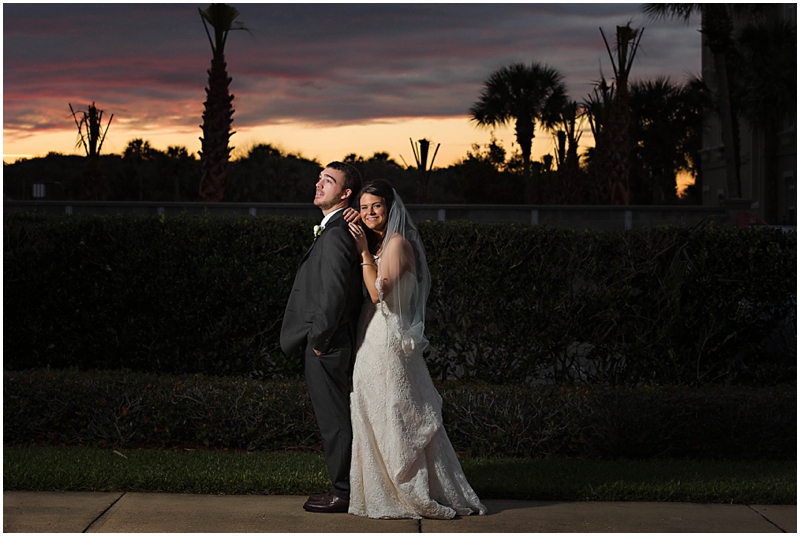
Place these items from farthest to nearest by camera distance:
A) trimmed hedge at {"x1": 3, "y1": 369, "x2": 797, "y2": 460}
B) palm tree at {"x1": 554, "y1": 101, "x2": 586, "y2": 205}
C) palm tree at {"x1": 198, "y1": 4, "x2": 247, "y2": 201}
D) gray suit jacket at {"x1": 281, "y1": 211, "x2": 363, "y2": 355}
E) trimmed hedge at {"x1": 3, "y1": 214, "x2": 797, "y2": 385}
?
palm tree at {"x1": 554, "y1": 101, "x2": 586, "y2": 205} < palm tree at {"x1": 198, "y1": 4, "x2": 247, "y2": 201} < trimmed hedge at {"x1": 3, "y1": 214, "x2": 797, "y2": 385} < trimmed hedge at {"x1": 3, "y1": 369, "x2": 797, "y2": 460} < gray suit jacket at {"x1": 281, "y1": 211, "x2": 363, "y2": 355}

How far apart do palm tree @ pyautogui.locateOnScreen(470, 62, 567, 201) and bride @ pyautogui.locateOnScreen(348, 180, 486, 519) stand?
41240 mm

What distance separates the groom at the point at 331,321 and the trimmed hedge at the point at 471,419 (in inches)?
65.2

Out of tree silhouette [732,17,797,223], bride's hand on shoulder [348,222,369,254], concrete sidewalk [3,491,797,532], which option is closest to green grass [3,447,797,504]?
concrete sidewalk [3,491,797,532]

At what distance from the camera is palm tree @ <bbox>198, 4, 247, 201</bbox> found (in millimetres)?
26266

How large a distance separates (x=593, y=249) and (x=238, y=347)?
3020 mm

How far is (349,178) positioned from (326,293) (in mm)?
713

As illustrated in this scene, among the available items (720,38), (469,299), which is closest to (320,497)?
(469,299)

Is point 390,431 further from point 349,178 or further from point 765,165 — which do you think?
point 765,165

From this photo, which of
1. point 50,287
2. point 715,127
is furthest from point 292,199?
point 50,287

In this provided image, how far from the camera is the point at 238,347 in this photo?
7.22 m

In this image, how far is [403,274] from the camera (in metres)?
4.53

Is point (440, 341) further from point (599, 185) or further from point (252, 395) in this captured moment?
point (599, 185)

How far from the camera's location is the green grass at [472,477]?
5.22 meters

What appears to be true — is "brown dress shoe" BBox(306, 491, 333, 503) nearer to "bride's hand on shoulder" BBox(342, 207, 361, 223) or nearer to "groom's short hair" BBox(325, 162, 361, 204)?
"bride's hand on shoulder" BBox(342, 207, 361, 223)
